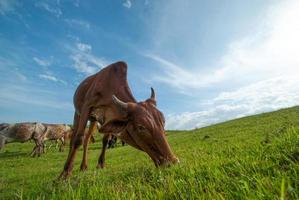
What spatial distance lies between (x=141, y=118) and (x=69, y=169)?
264 centimetres

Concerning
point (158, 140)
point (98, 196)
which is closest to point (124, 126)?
point (158, 140)

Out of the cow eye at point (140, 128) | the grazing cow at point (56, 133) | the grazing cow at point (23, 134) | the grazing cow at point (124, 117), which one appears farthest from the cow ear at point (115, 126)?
the grazing cow at point (56, 133)

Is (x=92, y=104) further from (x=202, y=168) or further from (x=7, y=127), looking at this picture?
(x=7, y=127)

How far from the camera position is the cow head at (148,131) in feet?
18.0

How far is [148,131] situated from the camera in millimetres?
5887

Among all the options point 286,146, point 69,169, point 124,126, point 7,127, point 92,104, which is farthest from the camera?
point 7,127

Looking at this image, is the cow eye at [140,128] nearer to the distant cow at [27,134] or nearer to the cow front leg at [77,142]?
the cow front leg at [77,142]

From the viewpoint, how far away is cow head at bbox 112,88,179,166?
548 centimetres

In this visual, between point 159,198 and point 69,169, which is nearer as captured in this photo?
point 159,198

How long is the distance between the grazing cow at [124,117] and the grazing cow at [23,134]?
56.6 ft

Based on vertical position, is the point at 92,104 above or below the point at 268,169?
above

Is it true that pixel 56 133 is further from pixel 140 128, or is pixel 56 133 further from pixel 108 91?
pixel 140 128

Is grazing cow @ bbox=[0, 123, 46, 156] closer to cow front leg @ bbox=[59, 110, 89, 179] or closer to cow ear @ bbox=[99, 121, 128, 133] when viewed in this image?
cow front leg @ bbox=[59, 110, 89, 179]

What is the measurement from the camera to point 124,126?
6.48 meters
